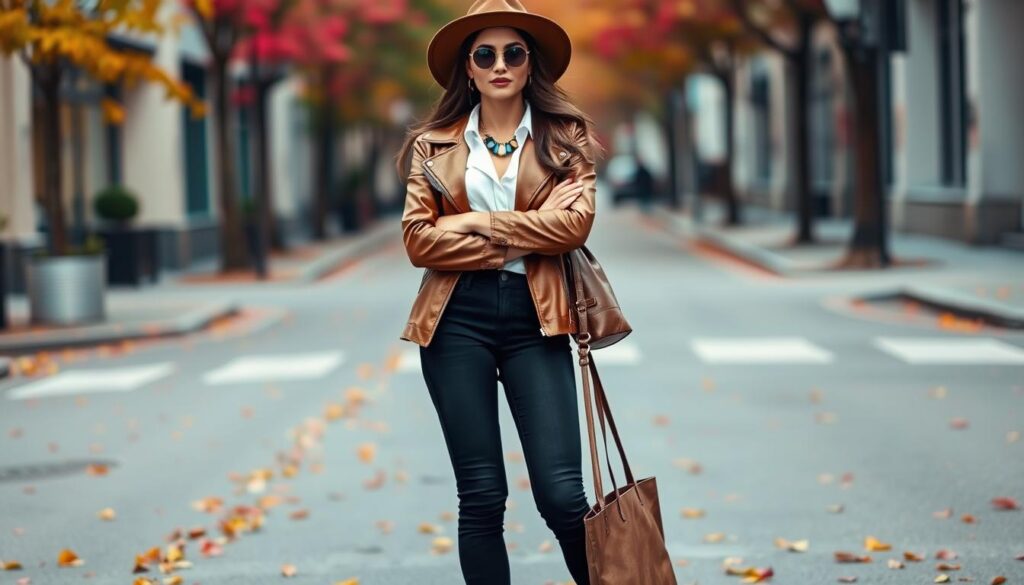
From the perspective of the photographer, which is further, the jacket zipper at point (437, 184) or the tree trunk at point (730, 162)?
the tree trunk at point (730, 162)

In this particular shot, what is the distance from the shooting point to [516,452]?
949 cm

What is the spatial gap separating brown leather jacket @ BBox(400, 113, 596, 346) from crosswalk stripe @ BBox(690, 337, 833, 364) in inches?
351

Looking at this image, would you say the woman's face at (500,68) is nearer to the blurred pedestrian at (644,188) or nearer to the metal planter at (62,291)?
the metal planter at (62,291)

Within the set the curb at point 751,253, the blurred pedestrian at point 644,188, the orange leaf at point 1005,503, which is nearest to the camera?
the orange leaf at point 1005,503

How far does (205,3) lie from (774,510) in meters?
10.5

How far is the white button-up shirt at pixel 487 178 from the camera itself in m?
4.84

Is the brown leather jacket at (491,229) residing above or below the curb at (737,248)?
above

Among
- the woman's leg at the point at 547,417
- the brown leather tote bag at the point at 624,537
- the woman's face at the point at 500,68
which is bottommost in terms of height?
the brown leather tote bag at the point at 624,537

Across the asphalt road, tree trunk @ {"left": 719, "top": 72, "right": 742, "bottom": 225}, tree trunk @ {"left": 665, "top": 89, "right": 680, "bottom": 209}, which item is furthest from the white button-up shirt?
tree trunk @ {"left": 665, "top": 89, "right": 680, "bottom": 209}

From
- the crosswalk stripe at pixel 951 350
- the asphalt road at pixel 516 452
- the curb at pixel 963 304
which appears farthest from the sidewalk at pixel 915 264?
the crosswalk stripe at pixel 951 350

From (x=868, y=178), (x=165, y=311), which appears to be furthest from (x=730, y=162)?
(x=165, y=311)

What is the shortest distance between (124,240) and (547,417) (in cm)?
2075

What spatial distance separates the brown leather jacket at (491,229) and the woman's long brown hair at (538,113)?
3cm

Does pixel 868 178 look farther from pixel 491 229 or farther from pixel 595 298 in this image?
pixel 491 229
